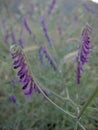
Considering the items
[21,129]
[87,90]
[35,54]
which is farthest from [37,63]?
[21,129]

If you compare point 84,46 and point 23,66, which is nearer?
point 23,66

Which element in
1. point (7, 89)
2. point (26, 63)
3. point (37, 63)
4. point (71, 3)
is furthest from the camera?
point (71, 3)

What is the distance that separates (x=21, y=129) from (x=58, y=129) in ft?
0.84

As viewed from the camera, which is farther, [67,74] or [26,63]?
[67,74]

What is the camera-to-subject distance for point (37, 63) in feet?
9.45

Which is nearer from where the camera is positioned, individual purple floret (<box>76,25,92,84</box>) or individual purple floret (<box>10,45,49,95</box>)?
individual purple floret (<box>10,45,49,95</box>)

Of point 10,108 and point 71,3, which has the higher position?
point 10,108

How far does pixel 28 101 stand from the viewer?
2436 mm

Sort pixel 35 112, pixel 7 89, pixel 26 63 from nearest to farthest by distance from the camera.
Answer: pixel 26 63 → pixel 35 112 → pixel 7 89

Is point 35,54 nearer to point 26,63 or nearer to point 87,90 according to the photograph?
point 87,90

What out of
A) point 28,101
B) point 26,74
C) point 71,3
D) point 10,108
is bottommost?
point 71,3

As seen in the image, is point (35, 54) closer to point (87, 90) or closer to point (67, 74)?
point (67, 74)

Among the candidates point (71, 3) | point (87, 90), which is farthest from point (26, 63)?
point (71, 3)

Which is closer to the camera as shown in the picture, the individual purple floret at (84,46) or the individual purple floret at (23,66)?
the individual purple floret at (23,66)
